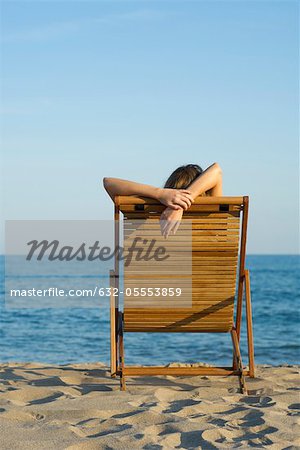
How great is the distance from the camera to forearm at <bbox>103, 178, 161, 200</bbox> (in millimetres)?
4574

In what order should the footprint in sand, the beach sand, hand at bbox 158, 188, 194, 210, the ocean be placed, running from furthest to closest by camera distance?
the ocean < hand at bbox 158, 188, 194, 210 < the footprint in sand < the beach sand

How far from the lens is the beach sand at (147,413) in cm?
327

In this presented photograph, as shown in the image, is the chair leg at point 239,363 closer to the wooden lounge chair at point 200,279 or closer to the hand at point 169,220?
the wooden lounge chair at point 200,279

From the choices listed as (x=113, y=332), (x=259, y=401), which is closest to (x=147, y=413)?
(x=259, y=401)

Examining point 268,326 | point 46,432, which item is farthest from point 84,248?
point 268,326

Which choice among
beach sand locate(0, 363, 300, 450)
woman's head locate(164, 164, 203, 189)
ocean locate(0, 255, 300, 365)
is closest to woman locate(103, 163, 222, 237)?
woman's head locate(164, 164, 203, 189)

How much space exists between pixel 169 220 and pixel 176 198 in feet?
0.57

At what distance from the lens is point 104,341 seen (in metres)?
12.9

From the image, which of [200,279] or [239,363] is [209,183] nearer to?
[200,279]

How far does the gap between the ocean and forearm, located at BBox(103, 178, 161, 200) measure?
209 inches

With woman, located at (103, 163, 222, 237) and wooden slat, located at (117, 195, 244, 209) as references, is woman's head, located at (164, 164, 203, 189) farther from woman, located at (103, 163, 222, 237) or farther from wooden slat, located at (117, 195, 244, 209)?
wooden slat, located at (117, 195, 244, 209)

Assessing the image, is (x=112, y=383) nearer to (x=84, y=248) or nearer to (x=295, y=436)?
(x=84, y=248)

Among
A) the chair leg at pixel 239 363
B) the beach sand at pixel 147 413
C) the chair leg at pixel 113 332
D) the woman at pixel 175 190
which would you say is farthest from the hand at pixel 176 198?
the beach sand at pixel 147 413

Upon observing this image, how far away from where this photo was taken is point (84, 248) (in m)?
5.54
